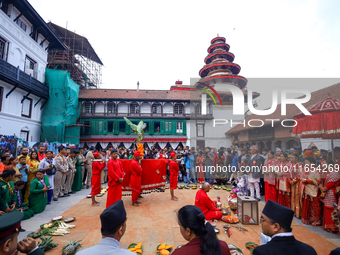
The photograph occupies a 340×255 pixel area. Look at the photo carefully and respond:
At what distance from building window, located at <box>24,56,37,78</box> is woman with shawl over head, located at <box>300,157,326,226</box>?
63.1 ft

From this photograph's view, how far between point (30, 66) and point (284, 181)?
19.7 metres

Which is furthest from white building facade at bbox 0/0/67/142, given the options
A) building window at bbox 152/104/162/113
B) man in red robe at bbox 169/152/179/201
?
man in red robe at bbox 169/152/179/201

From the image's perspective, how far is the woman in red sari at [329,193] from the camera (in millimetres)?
3922

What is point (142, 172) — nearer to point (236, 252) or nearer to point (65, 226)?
point (65, 226)

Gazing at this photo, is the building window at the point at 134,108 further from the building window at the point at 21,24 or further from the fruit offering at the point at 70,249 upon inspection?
the fruit offering at the point at 70,249

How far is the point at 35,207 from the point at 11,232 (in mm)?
4744

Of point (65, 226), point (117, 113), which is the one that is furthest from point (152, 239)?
point (117, 113)

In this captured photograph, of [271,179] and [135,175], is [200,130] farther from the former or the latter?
[135,175]

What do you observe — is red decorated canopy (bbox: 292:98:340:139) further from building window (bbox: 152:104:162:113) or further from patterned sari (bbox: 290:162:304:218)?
building window (bbox: 152:104:162:113)

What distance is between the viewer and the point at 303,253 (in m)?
1.58

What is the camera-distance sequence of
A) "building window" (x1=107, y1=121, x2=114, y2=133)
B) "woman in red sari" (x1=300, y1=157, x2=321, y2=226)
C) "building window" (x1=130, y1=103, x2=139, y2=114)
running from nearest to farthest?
"woman in red sari" (x1=300, y1=157, x2=321, y2=226), "building window" (x1=107, y1=121, x2=114, y2=133), "building window" (x1=130, y1=103, x2=139, y2=114)

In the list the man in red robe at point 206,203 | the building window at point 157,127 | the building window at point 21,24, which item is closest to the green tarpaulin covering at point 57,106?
the building window at point 21,24

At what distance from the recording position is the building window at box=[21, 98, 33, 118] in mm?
14594

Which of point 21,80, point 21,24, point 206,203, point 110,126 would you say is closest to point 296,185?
point 206,203
